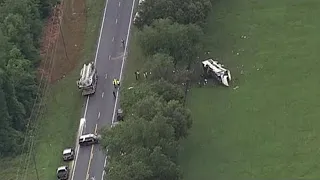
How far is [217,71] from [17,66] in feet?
74.3

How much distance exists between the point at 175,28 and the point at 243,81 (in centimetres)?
981

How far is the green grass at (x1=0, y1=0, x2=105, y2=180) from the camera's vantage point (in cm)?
8019

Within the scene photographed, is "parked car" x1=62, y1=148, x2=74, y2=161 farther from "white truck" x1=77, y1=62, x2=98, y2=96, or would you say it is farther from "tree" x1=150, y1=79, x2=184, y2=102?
"tree" x1=150, y1=79, x2=184, y2=102

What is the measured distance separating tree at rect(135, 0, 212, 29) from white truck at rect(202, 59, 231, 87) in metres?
5.13

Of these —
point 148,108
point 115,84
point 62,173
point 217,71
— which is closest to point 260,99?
point 217,71

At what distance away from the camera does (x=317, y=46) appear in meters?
91.2

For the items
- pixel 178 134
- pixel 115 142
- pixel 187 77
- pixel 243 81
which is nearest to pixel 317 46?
pixel 243 81

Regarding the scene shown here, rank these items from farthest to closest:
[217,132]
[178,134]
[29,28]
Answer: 1. [29,28]
2. [217,132]
3. [178,134]

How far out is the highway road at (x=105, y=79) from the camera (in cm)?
7938

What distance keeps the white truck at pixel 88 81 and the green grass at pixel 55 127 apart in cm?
108

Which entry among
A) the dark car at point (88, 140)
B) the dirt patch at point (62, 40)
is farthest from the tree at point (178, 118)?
the dirt patch at point (62, 40)

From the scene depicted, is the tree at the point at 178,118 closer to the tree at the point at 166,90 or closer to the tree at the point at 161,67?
the tree at the point at 166,90

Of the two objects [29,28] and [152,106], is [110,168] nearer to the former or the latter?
[152,106]

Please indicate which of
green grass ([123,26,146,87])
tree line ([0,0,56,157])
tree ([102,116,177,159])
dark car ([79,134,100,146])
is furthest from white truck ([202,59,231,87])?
tree line ([0,0,56,157])
